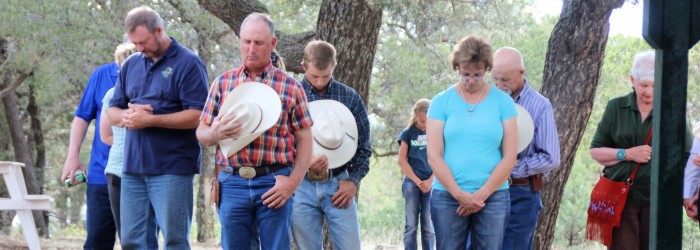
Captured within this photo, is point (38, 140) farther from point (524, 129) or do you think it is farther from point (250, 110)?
point (250, 110)

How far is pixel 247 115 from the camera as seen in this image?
4746 millimetres

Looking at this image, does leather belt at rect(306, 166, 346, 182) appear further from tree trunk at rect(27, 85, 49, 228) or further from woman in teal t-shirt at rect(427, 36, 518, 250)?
tree trunk at rect(27, 85, 49, 228)

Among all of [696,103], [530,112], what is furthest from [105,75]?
[696,103]

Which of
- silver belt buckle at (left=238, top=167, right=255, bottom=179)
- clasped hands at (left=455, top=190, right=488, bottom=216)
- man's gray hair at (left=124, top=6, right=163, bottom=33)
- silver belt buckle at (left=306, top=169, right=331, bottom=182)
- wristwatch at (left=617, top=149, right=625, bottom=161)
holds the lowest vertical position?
clasped hands at (left=455, top=190, right=488, bottom=216)

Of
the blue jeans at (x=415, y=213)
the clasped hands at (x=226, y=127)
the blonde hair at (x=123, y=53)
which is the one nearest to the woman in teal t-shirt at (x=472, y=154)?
the clasped hands at (x=226, y=127)

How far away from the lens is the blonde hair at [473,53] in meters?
5.18

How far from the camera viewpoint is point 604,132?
6070 mm

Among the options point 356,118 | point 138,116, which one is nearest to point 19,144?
point 356,118

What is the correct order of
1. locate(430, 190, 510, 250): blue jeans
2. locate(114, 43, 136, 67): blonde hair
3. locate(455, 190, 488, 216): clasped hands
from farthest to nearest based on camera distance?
locate(114, 43, 136, 67): blonde hair, locate(430, 190, 510, 250): blue jeans, locate(455, 190, 488, 216): clasped hands

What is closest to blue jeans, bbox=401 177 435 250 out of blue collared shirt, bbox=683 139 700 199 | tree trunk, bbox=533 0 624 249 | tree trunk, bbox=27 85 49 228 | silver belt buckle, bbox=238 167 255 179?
tree trunk, bbox=533 0 624 249

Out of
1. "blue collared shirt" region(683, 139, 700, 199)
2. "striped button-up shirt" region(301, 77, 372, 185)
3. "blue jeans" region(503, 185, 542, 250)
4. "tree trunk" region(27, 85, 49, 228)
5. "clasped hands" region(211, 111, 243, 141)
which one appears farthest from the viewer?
"tree trunk" region(27, 85, 49, 228)

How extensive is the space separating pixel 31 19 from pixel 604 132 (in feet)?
37.7

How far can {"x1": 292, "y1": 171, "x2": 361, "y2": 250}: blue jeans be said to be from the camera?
583cm

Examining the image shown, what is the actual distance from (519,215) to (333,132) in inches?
45.7
